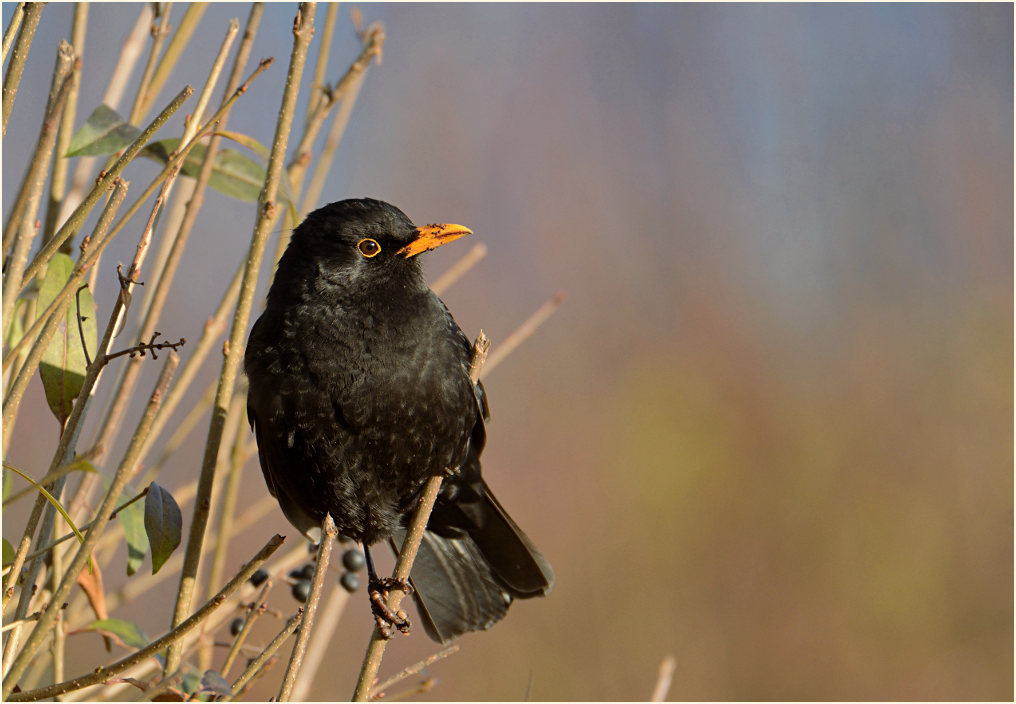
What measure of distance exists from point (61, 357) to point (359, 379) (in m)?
0.69

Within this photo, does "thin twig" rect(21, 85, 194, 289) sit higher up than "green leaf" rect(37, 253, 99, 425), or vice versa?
"thin twig" rect(21, 85, 194, 289)

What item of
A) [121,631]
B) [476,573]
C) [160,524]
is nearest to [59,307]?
[160,524]

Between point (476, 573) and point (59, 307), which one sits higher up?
point (59, 307)

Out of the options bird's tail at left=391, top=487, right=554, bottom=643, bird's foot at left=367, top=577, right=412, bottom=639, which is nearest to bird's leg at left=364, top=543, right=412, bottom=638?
bird's foot at left=367, top=577, right=412, bottom=639

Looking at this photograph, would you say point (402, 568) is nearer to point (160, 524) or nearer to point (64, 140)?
point (160, 524)

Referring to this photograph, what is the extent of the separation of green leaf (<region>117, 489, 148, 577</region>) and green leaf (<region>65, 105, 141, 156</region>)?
0.71m

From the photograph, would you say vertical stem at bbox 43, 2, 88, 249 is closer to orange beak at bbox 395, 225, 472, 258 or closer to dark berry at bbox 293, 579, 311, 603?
orange beak at bbox 395, 225, 472, 258

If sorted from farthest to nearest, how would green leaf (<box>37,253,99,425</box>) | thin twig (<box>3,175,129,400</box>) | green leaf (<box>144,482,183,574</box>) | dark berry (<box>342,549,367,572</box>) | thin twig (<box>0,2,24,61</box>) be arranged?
dark berry (<box>342,549,367,572</box>) → green leaf (<box>37,253,99,425</box>) → green leaf (<box>144,482,183,574</box>) → thin twig (<box>0,2,24,61</box>) → thin twig (<box>3,175,129,400</box>)

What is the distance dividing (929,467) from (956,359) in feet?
2.60

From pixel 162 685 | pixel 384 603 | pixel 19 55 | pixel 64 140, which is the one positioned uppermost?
pixel 19 55

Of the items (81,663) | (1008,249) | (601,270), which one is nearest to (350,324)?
(81,663)

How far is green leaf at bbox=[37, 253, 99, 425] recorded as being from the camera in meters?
1.91

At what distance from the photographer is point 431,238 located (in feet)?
8.39

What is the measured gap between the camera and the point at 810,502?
672 cm
